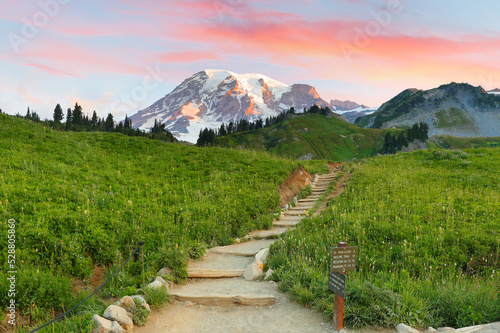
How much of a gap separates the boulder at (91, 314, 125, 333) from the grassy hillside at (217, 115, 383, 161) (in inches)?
5970

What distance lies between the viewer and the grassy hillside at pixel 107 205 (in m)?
7.68

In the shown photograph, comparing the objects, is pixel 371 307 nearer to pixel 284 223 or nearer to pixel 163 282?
pixel 163 282

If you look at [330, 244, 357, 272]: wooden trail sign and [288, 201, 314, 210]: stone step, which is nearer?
[330, 244, 357, 272]: wooden trail sign

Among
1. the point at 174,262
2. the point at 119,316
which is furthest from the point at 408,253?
the point at 119,316

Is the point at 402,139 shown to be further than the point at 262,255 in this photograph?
Yes

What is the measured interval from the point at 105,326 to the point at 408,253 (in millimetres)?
8119

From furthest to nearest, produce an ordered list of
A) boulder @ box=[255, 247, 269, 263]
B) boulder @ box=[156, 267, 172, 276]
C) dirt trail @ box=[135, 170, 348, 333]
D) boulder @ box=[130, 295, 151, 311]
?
boulder @ box=[255, 247, 269, 263] < boulder @ box=[156, 267, 172, 276] < boulder @ box=[130, 295, 151, 311] < dirt trail @ box=[135, 170, 348, 333]

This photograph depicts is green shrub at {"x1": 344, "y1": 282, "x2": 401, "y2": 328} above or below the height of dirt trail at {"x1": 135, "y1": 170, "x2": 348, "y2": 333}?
above

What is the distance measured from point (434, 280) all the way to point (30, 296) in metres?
9.76

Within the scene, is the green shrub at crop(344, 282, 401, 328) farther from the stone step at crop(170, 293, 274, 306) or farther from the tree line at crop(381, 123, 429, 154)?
the tree line at crop(381, 123, 429, 154)

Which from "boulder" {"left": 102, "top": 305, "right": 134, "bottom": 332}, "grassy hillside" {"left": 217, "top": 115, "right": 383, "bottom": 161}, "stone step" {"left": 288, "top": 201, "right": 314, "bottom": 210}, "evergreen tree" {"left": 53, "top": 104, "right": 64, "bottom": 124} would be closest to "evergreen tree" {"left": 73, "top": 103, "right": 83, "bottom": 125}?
"evergreen tree" {"left": 53, "top": 104, "right": 64, "bottom": 124}

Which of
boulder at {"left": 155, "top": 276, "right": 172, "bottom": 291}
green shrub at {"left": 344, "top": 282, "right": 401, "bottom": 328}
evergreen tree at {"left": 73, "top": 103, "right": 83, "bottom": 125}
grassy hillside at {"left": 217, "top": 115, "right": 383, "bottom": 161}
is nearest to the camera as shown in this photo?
green shrub at {"left": 344, "top": 282, "right": 401, "bottom": 328}

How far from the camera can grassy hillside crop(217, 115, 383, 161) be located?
163 metres

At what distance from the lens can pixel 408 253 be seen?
8.91 metres
